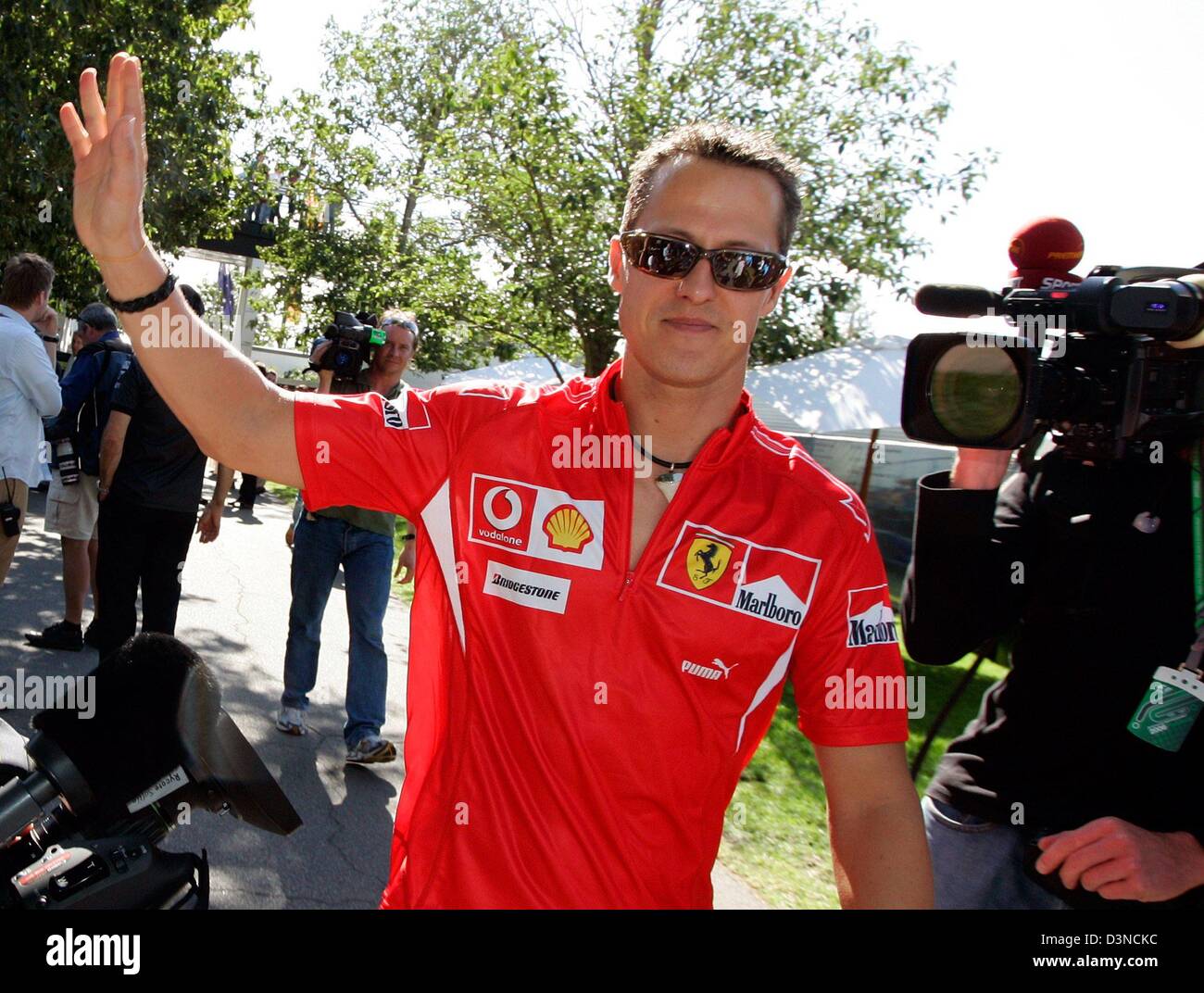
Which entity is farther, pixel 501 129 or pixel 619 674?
pixel 501 129

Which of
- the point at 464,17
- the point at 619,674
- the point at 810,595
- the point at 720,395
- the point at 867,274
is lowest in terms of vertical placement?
the point at 619,674

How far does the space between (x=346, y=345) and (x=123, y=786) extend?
4.80 meters

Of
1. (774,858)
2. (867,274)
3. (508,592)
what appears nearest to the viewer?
(508,592)

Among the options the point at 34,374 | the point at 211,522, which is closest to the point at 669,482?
the point at 34,374

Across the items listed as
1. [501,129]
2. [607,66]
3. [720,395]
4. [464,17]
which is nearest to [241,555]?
[501,129]

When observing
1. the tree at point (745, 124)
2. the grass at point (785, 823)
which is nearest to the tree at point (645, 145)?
the tree at point (745, 124)

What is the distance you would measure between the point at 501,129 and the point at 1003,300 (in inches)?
506

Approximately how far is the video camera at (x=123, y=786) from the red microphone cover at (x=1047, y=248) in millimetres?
2125

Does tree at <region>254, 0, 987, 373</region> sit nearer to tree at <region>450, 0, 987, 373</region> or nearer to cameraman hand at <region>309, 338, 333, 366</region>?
tree at <region>450, 0, 987, 373</region>

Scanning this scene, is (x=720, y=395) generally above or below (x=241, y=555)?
above

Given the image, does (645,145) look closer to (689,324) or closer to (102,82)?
(102,82)

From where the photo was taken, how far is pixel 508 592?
1982 mm

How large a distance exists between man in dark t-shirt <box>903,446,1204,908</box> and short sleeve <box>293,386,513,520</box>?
103 centimetres
